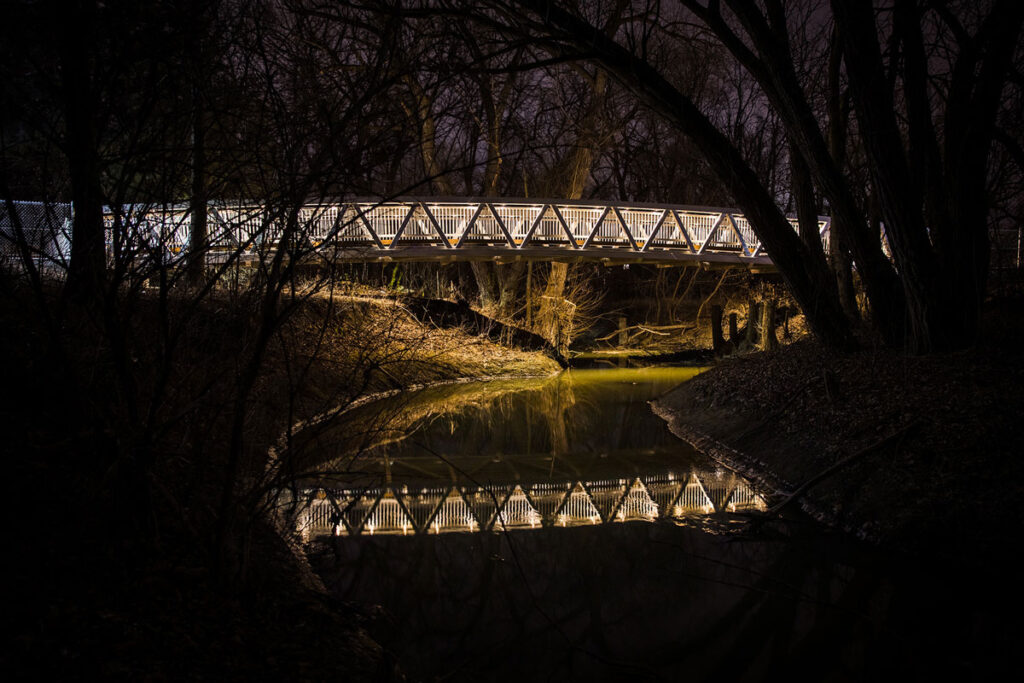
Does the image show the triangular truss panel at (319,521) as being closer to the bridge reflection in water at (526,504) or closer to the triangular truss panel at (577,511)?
the bridge reflection in water at (526,504)

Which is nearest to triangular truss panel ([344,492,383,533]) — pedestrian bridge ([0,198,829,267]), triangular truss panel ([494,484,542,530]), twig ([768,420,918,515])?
triangular truss panel ([494,484,542,530])

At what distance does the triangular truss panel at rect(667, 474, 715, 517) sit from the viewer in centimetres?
889

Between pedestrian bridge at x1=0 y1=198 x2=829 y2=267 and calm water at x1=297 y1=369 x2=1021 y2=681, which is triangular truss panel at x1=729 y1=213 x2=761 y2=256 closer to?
pedestrian bridge at x1=0 y1=198 x2=829 y2=267

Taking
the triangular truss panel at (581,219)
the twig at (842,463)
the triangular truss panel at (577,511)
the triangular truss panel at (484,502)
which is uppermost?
the triangular truss panel at (581,219)

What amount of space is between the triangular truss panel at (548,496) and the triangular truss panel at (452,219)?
12594mm

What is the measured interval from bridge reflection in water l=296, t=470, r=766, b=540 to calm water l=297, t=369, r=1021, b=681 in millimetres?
40

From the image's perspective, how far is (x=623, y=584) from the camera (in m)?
6.76

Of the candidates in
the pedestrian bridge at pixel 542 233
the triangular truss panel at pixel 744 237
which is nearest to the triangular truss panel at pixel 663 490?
the pedestrian bridge at pixel 542 233

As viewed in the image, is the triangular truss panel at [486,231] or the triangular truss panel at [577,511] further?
the triangular truss panel at [486,231]

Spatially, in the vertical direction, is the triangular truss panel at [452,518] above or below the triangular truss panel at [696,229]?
below

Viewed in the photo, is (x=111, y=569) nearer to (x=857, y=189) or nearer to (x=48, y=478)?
(x=48, y=478)

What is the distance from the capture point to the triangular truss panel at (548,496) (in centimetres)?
916

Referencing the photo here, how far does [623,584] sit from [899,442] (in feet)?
12.5

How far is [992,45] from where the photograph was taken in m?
9.79
